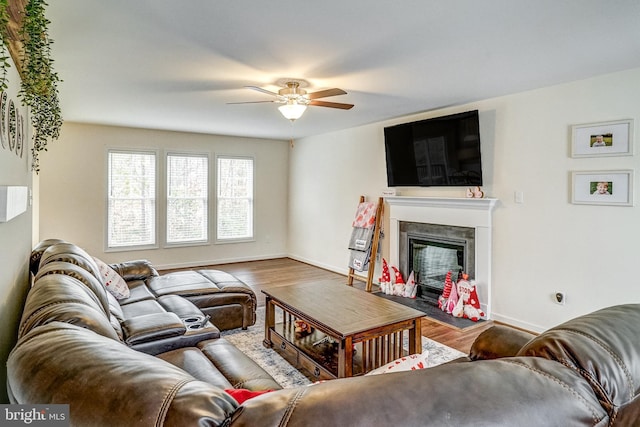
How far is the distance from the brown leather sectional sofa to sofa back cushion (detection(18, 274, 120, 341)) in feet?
0.70

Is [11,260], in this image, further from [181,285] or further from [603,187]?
[603,187]

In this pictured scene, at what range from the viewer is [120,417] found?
26.3 inches

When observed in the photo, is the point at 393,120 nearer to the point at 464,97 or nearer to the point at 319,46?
the point at 464,97

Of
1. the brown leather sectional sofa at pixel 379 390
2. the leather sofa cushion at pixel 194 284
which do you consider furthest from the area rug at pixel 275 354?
the brown leather sectional sofa at pixel 379 390

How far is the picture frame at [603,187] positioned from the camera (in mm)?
3082

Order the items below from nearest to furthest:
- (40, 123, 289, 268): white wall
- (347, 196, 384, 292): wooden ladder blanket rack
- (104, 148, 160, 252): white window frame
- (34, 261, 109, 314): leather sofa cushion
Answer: (34, 261, 109, 314): leather sofa cushion → (347, 196, 384, 292): wooden ladder blanket rack → (40, 123, 289, 268): white wall → (104, 148, 160, 252): white window frame

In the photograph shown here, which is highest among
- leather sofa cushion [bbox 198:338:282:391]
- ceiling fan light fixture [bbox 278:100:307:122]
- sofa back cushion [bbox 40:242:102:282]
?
ceiling fan light fixture [bbox 278:100:307:122]

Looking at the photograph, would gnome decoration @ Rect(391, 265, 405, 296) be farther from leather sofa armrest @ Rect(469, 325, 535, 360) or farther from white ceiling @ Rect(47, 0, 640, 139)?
leather sofa armrest @ Rect(469, 325, 535, 360)

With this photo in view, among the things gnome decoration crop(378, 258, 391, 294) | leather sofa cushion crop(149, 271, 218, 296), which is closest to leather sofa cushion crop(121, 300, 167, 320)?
leather sofa cushion crop(149, 271, 218, 296)

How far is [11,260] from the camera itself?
6.66 feet

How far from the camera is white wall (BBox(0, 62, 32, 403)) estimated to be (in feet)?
5.74

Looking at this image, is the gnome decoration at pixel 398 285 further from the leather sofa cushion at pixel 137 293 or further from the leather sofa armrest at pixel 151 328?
the leather sofa armrest at pixel 151 328

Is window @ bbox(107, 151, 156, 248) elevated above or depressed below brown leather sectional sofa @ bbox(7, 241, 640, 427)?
above

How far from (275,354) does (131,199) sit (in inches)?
174
